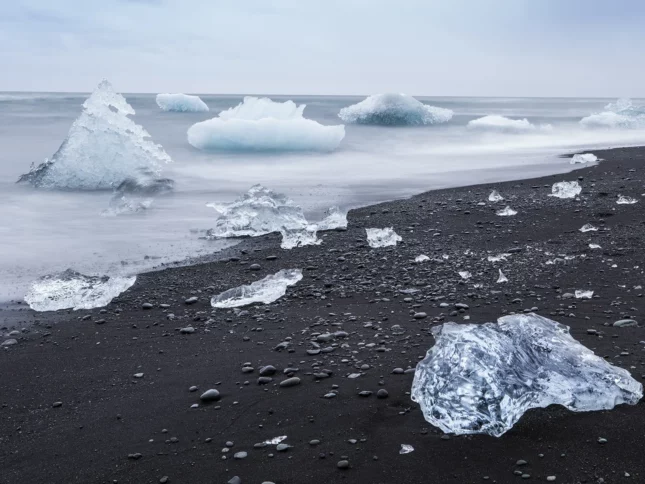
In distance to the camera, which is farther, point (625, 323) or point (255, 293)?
point (255, 293)

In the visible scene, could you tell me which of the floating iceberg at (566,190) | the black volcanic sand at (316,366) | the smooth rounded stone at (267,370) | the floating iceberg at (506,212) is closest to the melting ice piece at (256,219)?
the black volcanic sand at (316,366)

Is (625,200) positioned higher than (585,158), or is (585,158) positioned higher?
(585,158)

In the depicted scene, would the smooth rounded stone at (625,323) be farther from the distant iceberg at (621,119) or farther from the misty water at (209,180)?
the distant iceberg at (621,119)

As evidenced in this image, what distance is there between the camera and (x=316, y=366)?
4105mm

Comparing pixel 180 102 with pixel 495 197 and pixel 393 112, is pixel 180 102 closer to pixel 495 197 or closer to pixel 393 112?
pixel 393 112

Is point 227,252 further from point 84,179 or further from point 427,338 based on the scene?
A: point 84,179

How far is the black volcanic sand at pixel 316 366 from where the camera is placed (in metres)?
3.07

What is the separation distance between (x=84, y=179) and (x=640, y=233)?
9588mm

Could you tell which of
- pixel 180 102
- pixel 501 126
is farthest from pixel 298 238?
pixel 180 102

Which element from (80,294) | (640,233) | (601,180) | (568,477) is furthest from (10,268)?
(601,180)

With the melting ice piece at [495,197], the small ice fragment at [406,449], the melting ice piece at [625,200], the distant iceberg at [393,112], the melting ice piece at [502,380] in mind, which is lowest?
the small ice fragment at [406,449]

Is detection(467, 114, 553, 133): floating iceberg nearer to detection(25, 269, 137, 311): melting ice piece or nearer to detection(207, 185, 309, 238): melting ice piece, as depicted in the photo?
detection(207, 185, 309, 238): melting ice piece

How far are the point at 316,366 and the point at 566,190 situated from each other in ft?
21.2

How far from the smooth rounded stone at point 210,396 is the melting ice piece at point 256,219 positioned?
4.24 m
